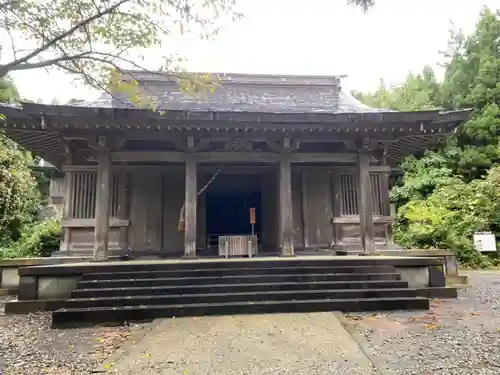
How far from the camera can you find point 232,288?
19.4 feet

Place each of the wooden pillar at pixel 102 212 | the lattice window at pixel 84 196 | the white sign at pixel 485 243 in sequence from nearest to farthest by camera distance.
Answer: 1. the wooden pillar at pixel 102 212
2. the lattice window at pixel 84 196
3. the white sign at pixel 485 243

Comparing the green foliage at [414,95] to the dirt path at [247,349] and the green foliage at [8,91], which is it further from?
the green foliage at [8,91]

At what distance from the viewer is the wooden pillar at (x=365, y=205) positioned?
7953mm

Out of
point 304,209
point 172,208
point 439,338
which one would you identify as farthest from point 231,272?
point 304,209

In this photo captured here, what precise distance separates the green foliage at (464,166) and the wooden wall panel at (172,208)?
755cm

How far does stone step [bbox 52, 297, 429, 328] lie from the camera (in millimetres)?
5191

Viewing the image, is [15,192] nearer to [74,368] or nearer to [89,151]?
[89,151]

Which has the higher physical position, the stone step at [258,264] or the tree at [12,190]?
the tree at [12,190]

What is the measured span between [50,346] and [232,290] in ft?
8.83

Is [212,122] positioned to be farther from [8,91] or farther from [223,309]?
[8,91]

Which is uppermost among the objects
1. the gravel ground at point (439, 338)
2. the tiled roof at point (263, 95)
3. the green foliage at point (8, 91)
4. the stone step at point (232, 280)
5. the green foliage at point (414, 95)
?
the green foliage at point (414, 95)

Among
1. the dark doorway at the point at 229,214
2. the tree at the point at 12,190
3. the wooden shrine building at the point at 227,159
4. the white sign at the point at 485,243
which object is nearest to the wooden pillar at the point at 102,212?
the wooden shrine building at the point at 227,159

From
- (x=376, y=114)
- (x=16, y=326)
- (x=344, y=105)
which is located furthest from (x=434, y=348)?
(x=344, y=105)

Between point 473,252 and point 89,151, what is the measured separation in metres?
12.6
